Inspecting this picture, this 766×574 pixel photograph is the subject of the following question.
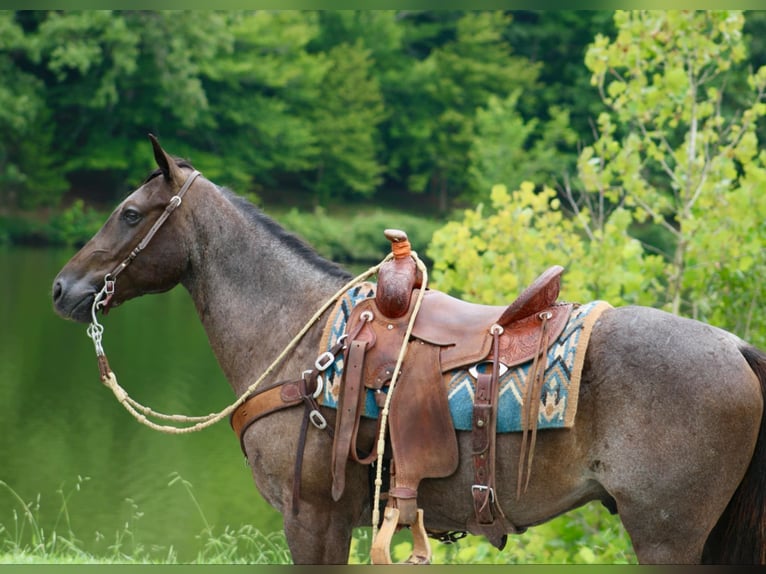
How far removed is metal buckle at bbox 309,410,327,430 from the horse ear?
108cm

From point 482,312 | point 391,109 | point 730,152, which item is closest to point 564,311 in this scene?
point 482,312

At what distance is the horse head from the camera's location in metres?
3.67

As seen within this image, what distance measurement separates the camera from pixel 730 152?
655 cm

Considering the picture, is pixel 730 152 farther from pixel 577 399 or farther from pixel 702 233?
pixel 577 399

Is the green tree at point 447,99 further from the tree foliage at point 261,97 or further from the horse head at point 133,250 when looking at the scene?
the horse head at point 133,250

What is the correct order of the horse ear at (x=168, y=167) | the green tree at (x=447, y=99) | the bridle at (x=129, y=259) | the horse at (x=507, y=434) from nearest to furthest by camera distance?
the horse at (x=507, y=434), the horse ear at (x=168, y=167), the bridle at (x=129, y=259), the green tree at (x=447, y=99)

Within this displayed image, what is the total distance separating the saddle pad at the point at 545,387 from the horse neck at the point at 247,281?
0.42 m

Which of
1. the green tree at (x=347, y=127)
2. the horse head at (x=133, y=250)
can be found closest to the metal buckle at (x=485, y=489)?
the horse head at (x=133, y=250)

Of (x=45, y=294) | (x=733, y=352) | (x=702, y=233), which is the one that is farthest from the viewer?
(x=45, y=294)

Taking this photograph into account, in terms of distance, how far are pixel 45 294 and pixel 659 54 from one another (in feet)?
54.2

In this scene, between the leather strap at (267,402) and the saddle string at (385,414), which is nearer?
the saddle string at (385,414)

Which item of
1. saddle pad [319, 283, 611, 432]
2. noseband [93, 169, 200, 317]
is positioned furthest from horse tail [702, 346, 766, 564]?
noseband [93, 169, 200, 317]

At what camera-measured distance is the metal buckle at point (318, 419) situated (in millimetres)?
3350

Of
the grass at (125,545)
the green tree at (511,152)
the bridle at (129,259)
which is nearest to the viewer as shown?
the bridle at (129,259)
